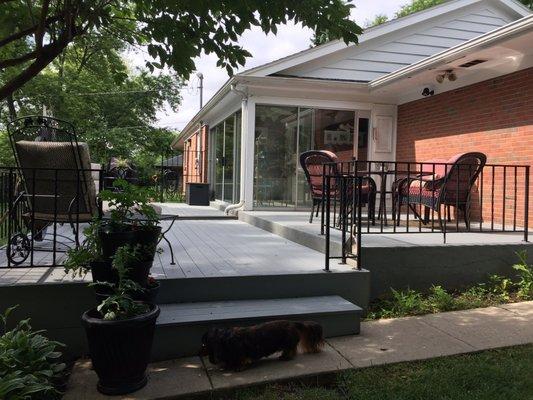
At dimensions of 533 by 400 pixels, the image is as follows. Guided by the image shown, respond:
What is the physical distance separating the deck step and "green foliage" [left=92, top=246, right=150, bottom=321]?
399 mm

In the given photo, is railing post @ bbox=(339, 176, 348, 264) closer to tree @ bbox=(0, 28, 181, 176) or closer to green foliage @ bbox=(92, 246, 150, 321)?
green foliage @ bbox=(92, 246, 150, 321)

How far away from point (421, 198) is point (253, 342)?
346 cm

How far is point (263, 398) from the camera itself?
2617 millimetres

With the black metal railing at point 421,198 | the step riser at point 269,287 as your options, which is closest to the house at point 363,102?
the black metal railing at point 421,198

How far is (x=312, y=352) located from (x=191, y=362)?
2.62ft

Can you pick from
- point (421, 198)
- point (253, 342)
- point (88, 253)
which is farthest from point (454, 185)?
point (88, 253)

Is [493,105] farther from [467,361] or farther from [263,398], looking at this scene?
[263,398]

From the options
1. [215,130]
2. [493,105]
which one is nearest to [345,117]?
[493,105]

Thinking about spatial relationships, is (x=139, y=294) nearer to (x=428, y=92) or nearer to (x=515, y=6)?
(x=428, y=92)

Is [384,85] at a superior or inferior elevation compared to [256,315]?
superior

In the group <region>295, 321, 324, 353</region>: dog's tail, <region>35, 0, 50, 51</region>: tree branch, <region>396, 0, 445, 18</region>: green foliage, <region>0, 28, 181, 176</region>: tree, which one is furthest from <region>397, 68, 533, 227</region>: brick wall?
<region>396, 0, 445, 18</region>: green foliage

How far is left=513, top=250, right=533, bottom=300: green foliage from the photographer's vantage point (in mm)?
4469

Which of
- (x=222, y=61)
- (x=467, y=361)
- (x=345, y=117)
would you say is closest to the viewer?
(x=467, y=361)

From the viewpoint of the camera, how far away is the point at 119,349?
2.58 meters
